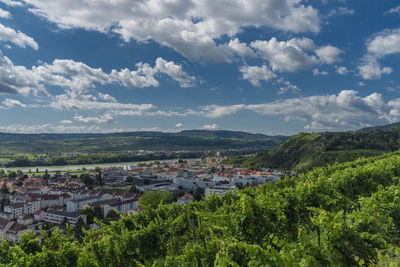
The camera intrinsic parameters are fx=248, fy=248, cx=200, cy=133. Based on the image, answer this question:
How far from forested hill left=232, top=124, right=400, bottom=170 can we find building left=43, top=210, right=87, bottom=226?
99.5 metres

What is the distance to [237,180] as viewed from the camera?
97.0m

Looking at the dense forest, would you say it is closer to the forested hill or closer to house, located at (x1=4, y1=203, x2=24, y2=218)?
house, located at (x1=4, y1=203, x2=24, y2=218)

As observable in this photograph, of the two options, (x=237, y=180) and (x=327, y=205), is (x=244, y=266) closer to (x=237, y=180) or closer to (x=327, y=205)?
(x=327, y=205)

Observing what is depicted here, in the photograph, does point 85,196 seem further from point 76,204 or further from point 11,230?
point 11,230

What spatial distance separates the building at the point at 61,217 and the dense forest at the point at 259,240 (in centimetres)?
4428

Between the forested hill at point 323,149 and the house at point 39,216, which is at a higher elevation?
the forested hill at point 323,149

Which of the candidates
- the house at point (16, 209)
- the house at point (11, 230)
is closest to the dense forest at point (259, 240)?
the house at point (11, 230)

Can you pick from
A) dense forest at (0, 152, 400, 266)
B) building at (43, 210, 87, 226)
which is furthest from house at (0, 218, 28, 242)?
dense forest at (0, 152, 400, 266)

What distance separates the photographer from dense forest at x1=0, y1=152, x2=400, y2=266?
6.75m

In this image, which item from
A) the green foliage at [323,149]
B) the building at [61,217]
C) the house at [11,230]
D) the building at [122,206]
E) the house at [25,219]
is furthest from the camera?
the green foliage at [323,149]

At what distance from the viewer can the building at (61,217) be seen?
2104 inches

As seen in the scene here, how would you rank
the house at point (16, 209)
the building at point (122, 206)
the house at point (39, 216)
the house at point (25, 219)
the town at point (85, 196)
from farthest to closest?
1. the house at point (16, 209)
2. the house at point (39, 216)
3. the building at point (122, 206)
4. the house at point (25, 219)
5. the town at point (85, 196)

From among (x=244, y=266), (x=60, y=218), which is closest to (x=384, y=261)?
(x=244, y=266)

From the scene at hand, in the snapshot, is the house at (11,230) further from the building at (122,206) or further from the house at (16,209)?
the house at (16,209)
